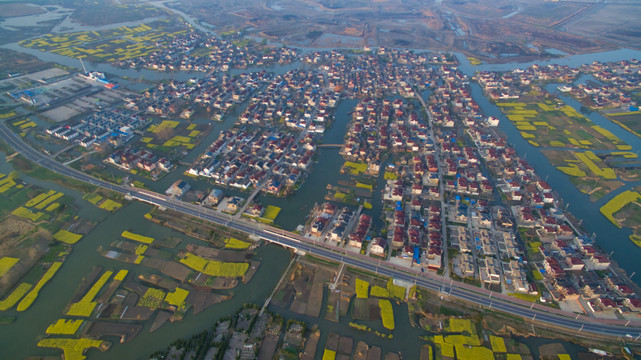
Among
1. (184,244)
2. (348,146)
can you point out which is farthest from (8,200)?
(348,146)

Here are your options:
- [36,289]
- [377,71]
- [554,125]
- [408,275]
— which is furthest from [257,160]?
[554,125]

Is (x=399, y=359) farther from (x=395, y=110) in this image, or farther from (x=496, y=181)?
(x=395, y=110)

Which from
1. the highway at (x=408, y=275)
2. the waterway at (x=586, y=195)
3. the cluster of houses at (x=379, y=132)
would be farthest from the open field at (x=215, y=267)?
the waterway at (x=586, y=195)

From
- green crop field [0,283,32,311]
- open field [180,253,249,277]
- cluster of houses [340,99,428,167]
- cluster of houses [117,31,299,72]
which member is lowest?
green crop field [0,283,32,311]

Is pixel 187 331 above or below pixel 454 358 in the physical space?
below

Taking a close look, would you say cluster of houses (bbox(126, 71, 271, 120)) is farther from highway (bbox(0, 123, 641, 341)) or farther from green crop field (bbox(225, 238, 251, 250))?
green crop field (bbox(225, 238, 251, 250))

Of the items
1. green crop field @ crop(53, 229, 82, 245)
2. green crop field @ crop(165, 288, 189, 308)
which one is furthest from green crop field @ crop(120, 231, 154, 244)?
green crop field @ crop(165, 288, 189, 308)
